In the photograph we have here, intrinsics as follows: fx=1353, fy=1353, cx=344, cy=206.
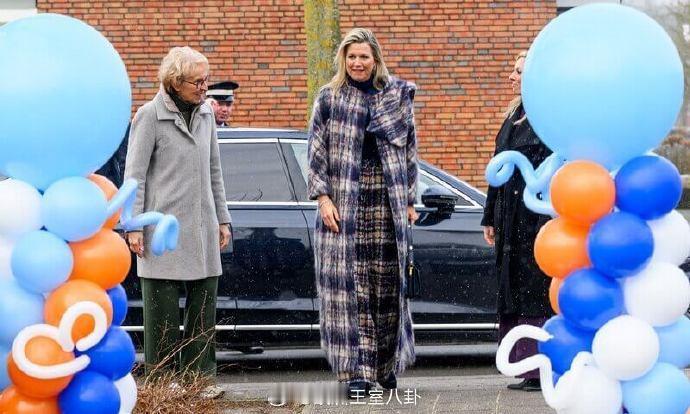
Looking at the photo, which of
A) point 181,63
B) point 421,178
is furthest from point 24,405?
point 421,178

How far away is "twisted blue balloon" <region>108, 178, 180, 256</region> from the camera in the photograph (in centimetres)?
490

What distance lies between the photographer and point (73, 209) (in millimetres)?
4660

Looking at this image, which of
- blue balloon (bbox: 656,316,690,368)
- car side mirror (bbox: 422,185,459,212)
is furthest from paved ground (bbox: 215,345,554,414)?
blue balloon (bbox: 656,316,690,368)

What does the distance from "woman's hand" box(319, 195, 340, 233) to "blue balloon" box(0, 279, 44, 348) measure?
8.54 ft

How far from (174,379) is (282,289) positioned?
240 centimetres

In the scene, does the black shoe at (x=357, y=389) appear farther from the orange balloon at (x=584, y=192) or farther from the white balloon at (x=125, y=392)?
the orange balloon at (x=584, y=192)

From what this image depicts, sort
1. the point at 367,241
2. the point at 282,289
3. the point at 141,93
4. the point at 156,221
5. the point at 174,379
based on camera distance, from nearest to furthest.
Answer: the point at 156,221
the point at 174,379
the point at 367,241
the point at 282,289
the point at 141,93

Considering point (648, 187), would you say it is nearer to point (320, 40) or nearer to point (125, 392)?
point (125, 392)

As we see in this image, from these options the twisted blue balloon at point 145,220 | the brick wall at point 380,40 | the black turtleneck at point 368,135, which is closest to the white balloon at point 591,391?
the twisted blue balloon at point 145,220

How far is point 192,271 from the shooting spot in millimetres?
7059

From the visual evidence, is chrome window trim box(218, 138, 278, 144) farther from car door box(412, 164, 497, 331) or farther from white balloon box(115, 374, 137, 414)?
white balloon box(115, 374, 137, 414)

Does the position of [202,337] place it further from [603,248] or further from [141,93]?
[141,93]

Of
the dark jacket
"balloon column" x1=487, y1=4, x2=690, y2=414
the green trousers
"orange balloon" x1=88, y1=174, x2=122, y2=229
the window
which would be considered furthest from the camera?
the window

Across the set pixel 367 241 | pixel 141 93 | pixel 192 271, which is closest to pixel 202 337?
pixel 192 271
